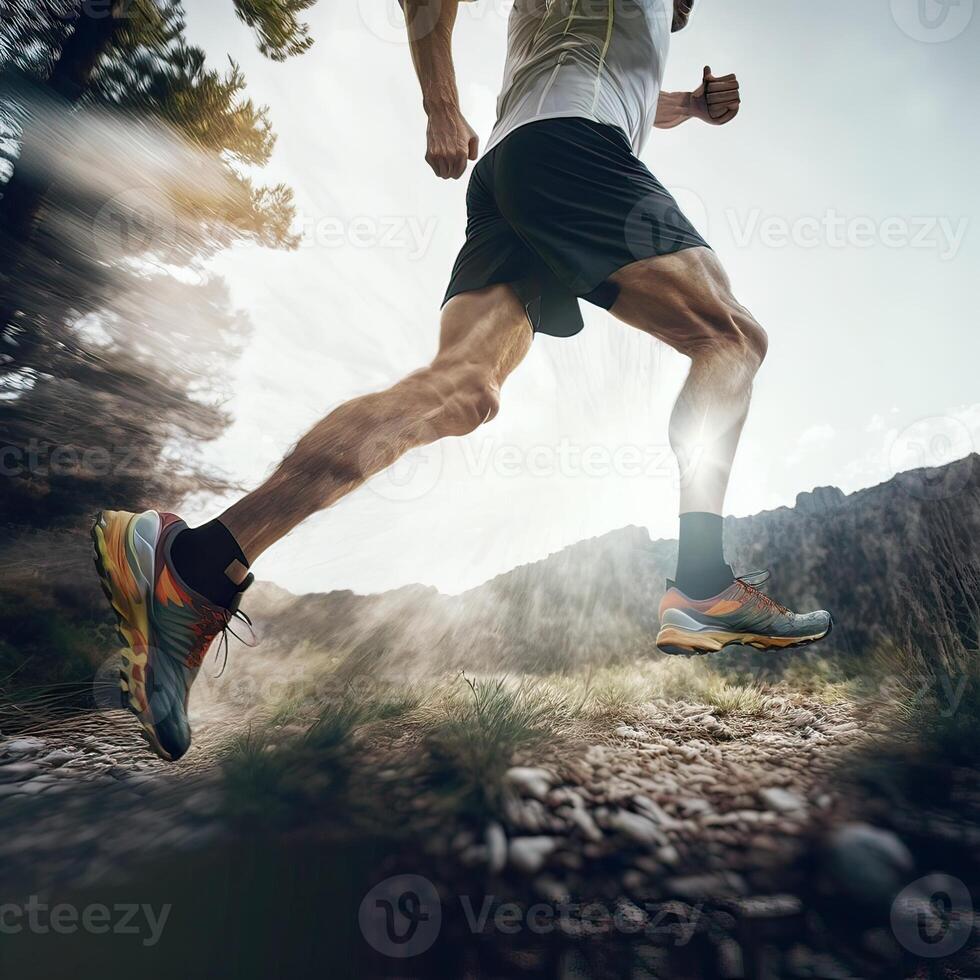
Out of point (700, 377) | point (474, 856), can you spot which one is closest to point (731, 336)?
point (700, 377)

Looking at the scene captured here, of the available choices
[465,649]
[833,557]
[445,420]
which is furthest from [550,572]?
[445,420]

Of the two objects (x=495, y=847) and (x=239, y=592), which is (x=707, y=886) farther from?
(x=239, y=592)

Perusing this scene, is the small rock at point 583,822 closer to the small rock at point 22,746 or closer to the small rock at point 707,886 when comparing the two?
the small rock at point 707,886

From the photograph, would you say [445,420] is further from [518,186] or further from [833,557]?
[833,557]

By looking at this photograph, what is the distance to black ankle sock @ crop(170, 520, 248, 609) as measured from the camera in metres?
1.11

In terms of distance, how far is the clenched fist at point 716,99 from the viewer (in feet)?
6.27

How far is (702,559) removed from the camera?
3.77 feet

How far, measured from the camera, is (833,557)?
271 centimetres

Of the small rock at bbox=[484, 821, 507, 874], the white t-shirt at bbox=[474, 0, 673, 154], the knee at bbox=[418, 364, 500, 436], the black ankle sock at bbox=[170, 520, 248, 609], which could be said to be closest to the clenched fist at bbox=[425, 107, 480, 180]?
the white t-shirt at bbox=[474, 0, 673, 154]

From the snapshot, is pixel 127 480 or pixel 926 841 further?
pixel 127 480

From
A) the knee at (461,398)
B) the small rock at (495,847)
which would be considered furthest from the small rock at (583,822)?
the knee at (461,398)

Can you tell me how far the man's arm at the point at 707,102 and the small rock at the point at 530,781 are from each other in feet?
7.33

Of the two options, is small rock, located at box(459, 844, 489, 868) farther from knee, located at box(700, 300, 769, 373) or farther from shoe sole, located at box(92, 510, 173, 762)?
knee, located at box(700, 300, 769, 373)

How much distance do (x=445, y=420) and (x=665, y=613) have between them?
0.73m
